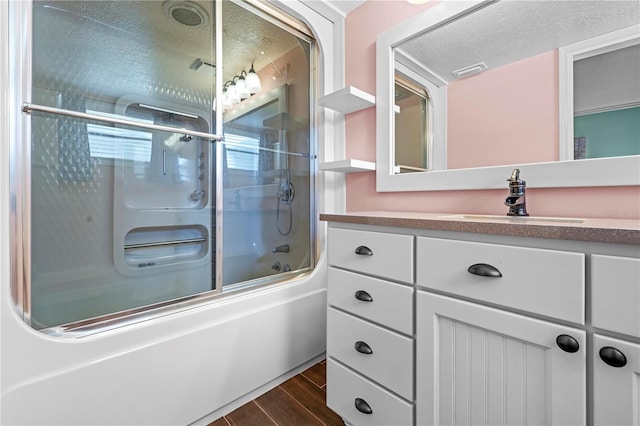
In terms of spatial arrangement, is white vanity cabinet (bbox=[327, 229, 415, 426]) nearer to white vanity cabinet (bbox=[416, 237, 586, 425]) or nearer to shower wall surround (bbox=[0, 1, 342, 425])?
white vanity cabinet (bbox=[416, 237, 586, 425])

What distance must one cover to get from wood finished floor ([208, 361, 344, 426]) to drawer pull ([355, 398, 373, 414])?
25 centimetres

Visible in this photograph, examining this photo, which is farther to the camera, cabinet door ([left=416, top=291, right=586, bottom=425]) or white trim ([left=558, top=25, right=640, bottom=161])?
white trim ([left=558, top=25, right=640, bottom=161])

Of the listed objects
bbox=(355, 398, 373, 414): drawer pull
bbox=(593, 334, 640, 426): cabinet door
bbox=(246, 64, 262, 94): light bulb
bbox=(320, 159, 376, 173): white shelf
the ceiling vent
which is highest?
the ceiling vent

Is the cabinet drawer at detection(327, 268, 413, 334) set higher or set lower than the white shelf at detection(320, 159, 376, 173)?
lower

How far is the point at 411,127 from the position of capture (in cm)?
150

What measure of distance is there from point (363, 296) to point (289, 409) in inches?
30.6

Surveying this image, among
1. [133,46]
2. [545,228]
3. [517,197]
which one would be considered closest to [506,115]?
[517,197]

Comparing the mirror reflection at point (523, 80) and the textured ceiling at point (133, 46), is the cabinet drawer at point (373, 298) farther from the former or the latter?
the textured ceiling at point (133, 46)

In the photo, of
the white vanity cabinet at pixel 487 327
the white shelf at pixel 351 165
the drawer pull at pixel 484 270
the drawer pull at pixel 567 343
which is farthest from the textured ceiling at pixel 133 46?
the drawer pull at pixel 567 343

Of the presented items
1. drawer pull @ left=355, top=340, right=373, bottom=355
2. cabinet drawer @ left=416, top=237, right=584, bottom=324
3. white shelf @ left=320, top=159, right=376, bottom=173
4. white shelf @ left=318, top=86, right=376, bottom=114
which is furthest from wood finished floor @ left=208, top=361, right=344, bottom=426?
white shelf @ left=318, top=86, right=376, bottom=114

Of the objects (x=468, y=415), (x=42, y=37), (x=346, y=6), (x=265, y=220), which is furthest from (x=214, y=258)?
(x=346, y=6)

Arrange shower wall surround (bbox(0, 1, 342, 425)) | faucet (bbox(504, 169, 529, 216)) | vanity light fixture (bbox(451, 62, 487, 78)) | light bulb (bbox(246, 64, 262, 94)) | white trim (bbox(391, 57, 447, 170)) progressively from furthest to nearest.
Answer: light bulb (bbox(246, 64, 262, 94)), white trim (bbox(391, 57, 447, 170)), vanity light fixture (bbox(451, 62, 487, 78)), faucet (bbox(504, 169, 529, 216)), shower wall surround (bbox(0, 1, 342, 425))

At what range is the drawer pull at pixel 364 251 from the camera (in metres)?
1.07

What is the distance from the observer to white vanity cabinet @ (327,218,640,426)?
60 cm
